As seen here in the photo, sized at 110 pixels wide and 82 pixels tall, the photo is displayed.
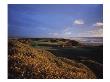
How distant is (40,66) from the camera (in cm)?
345

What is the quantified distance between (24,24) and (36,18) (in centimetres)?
18

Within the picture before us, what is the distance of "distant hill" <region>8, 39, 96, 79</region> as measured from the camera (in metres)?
3.44

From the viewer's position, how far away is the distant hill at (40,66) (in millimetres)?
3443
